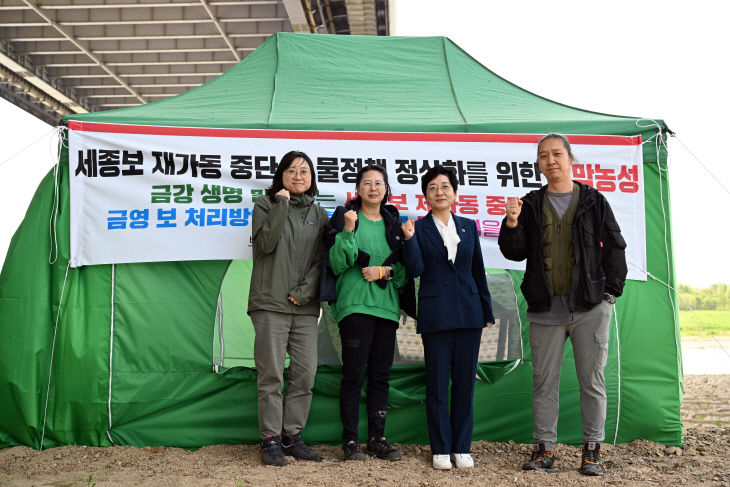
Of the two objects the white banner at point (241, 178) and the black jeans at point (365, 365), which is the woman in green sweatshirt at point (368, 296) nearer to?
the black jeans at point (365, 365)

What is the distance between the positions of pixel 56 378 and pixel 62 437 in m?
0.32

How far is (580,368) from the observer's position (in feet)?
10.6

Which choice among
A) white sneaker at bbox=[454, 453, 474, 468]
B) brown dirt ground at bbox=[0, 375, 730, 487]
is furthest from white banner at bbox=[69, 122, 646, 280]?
white sneaker at bbox=[454, 453, 474, 468]

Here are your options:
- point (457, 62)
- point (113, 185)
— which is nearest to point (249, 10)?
point (457, 62)

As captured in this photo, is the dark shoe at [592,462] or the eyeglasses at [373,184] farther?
the eyeglasses at [373,184]

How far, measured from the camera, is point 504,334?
4098 mm

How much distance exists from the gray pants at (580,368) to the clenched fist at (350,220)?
103 cm

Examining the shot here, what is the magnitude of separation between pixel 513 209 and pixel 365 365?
1.04 metres

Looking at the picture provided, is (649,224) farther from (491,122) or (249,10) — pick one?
(249,10)

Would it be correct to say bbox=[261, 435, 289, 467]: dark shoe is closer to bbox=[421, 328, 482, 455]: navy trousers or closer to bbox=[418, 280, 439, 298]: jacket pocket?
bbox=[421, 328, 482, 455]: navy trousers

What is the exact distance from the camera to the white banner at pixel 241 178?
3.77 metres

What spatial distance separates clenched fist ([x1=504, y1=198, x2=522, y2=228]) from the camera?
10.4 feet

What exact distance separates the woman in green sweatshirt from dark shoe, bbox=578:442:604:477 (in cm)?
90

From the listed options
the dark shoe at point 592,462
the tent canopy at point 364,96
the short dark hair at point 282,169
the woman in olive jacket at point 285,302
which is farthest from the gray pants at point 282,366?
the dark shoe at point 592,462
